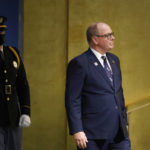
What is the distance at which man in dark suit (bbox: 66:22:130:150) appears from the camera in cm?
356

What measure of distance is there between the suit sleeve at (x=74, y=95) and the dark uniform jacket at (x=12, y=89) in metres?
0.42

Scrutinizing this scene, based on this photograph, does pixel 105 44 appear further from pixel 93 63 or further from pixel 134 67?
Answer: pixel 134 67

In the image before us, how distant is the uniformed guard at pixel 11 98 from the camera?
11.9ft

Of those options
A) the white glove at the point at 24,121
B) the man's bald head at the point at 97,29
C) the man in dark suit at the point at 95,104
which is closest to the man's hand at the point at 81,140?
the man in dark suit at the point at 95,104

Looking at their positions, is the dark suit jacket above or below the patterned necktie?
below

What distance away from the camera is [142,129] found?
507 cm

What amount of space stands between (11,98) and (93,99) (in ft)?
2.22

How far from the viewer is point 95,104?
11.8ft

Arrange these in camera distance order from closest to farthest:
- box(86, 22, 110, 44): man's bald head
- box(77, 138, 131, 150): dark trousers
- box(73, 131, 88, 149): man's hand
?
box(73, 131, 88, 149): man's hand, box(77, 138, 131, 150): dark trousers, box(86, 22, 110, 44): man's bald head

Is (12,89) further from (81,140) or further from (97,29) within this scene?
(97,29)

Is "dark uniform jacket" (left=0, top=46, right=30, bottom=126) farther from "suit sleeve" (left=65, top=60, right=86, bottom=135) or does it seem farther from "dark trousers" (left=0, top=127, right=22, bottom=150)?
"suit sleeve" (left=65, top=60, right=86, bottom=135)

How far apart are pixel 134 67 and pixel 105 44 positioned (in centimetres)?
160

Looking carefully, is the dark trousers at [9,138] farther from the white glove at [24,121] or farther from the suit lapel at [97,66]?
the suit lapel at [97,66]

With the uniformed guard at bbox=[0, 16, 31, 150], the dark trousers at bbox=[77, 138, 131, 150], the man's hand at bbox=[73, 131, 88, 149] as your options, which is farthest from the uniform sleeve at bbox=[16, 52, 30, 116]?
the dark trousers at bbox=[77, 138, 131, 150]
